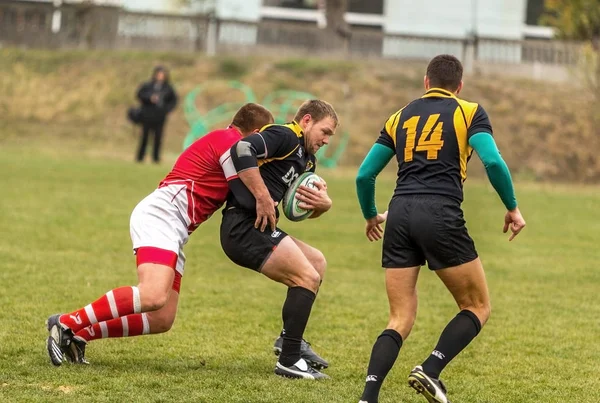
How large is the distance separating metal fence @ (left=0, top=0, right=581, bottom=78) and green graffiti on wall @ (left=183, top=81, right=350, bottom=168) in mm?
3643

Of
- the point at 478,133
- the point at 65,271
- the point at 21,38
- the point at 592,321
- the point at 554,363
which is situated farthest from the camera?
the point at 21,38

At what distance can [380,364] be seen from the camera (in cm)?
552

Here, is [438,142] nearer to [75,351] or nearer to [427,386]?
[427,386]

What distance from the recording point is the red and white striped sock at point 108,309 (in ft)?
20.4

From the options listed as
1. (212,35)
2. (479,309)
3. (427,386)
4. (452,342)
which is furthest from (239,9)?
(427,386)

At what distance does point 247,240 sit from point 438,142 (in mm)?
1435

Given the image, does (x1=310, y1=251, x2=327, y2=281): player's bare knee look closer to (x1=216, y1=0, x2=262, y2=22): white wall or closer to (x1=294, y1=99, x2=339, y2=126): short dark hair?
(x1=294, y1=99, x2=339, y2=126): short dark hair

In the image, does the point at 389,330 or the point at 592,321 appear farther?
the point at 592,321

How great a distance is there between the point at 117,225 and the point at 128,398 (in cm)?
858

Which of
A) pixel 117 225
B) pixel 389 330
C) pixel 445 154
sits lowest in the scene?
pixel 117 225

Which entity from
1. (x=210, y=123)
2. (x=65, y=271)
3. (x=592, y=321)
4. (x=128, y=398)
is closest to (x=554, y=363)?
(x=592, y=321)

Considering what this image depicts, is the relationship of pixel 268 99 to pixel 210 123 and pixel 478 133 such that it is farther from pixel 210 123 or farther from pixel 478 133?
pixel 478 133

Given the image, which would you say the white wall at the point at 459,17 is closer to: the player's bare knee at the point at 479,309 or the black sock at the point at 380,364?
the player's bare knee at the point at 479,309

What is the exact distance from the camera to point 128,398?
564 centimetres
